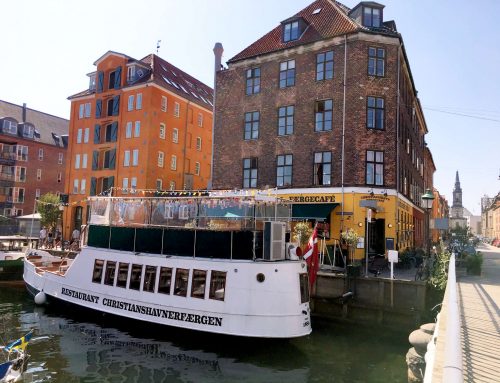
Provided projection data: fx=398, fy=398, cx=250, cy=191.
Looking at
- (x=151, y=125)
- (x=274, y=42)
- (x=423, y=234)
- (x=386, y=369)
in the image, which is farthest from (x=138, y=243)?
(x=423, y=234)

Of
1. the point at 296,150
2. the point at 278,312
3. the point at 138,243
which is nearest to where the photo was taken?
the point at 278,312

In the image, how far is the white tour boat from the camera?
13.5 metres

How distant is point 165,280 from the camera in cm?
1544

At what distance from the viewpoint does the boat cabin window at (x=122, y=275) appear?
650 inches

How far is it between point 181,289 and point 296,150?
15.2 m

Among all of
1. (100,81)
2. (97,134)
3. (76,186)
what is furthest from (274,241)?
(100,81)

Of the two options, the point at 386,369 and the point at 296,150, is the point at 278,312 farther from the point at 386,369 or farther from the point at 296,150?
the point at 296,150

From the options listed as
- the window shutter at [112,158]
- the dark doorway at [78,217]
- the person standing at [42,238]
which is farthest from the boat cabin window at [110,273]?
the dark doorway at [78,217]

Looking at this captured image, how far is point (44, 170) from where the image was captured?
184 feet

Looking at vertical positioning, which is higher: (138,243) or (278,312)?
(138,243)

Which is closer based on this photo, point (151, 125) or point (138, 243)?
point (138, 243)

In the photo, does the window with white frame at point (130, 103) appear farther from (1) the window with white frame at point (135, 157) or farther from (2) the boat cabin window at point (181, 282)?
(2) the boat cabin window at point (181, 282)

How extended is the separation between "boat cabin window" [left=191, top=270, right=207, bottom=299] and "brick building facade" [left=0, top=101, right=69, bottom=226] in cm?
4035

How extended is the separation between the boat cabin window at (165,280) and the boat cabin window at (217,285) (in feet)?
6.50
